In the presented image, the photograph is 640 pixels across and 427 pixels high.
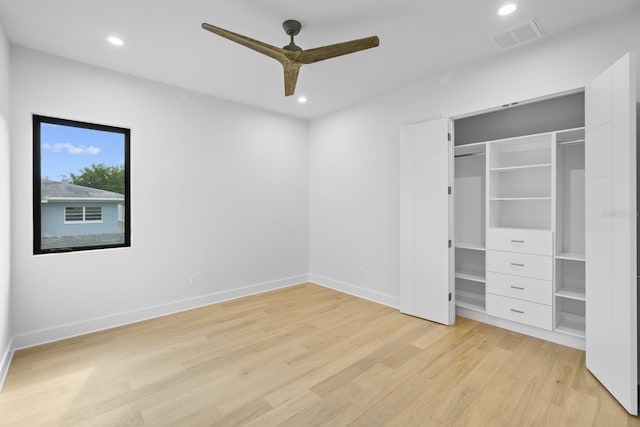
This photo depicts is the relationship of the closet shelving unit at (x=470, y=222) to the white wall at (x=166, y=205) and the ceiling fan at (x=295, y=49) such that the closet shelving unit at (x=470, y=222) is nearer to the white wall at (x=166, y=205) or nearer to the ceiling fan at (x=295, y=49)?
the ceiling fan at (x=295, y=49)

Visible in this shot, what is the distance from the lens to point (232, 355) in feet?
9.06

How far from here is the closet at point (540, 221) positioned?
6.78 feet

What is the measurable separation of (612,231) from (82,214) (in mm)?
4678

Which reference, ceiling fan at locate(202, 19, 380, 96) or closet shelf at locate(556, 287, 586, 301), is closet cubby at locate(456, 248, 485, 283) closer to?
closet shelf at locate(556, 287, 586, 301)

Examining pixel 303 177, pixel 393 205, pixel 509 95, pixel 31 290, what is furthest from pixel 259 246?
pixel 509 95

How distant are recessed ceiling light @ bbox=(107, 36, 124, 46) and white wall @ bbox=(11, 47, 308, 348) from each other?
0.66m

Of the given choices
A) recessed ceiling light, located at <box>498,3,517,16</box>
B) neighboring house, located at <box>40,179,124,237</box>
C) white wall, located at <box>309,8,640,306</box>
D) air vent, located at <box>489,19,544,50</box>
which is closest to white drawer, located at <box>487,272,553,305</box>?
white wall, located at <box>309,8,640,306</box>

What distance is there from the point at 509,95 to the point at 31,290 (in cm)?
495

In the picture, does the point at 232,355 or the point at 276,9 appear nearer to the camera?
the point at 276,9

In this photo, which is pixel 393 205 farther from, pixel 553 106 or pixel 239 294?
pixel 239 294

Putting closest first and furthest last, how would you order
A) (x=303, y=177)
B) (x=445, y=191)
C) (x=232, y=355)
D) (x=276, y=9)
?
(x=276, y=9) < (x=232, y=355) < (x=445, y=191) < (x=303, y=177)

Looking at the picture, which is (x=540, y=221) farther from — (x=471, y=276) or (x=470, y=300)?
(x=470, y=300)

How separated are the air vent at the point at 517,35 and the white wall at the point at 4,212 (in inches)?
162

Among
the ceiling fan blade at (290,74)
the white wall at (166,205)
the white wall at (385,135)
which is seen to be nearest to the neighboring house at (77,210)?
the white wall at (166,205)
